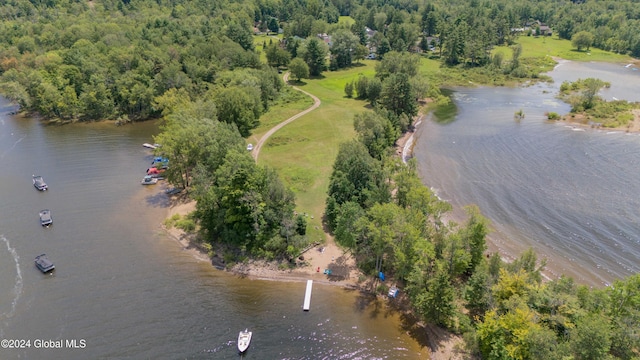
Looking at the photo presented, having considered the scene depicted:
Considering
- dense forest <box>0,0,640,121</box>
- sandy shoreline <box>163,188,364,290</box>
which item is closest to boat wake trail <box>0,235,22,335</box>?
sandy shoreline <box>163,188,364,290</box>

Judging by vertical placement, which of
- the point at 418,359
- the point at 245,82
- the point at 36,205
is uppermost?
the point at 245,82

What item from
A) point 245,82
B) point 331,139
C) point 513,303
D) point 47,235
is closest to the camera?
point 513,303

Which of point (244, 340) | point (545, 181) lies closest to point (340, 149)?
point (244, 340)

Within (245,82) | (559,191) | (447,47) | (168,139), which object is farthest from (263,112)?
(447,47)

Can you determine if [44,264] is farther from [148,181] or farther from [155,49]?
[155,49]

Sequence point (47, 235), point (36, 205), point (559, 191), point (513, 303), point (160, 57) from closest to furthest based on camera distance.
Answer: point (513, 303), point (47, 235), point (36, 205), point (559, 191), point (160, 57)

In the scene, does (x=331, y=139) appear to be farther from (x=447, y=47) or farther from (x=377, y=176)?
(x=447, y=47)

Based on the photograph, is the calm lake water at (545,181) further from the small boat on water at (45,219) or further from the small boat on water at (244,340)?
the small boat on water at (45,219)

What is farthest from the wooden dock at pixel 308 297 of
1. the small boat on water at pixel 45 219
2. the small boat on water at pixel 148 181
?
the small boat on water at pixel 45 219
